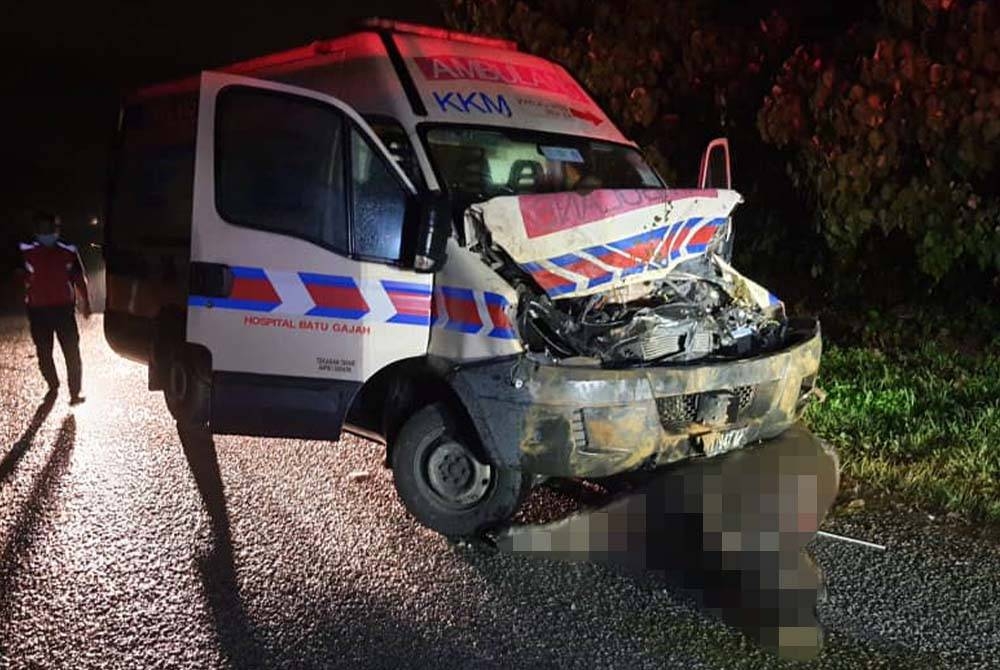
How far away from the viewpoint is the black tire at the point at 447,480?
4.71 metres

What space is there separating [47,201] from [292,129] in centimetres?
2731

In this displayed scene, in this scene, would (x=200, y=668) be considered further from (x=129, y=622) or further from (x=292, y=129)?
(x=292, y=129)

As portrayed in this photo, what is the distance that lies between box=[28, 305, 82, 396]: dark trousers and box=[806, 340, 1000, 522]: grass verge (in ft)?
17.6

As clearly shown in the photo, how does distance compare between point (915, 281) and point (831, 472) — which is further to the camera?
point (915, 281)

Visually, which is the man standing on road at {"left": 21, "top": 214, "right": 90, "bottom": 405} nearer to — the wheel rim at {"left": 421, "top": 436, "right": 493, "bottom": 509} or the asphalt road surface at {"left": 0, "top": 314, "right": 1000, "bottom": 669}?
the asphalt road surface at {"left": 0, "top": 314, "right": 1000, "bottom": 669}

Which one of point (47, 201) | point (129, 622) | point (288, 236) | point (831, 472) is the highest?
point (288, 236)

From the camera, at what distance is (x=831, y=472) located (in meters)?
4.82

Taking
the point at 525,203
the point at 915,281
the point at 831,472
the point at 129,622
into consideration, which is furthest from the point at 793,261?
the point at 129,622

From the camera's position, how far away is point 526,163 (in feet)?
17.9

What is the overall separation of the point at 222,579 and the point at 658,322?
90.1 inches

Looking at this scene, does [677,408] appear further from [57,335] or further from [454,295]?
[57,335]

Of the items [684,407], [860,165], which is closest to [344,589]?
[684,407]

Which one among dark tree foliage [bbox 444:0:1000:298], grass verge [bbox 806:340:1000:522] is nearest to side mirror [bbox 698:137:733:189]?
dark tree foliage [bbox 444:0:1000:298]

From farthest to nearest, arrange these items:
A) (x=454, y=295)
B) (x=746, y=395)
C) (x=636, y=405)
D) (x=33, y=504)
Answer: (x=33, y=504) → (x=746, y=395) → (x=454, y=295) → (x=636, y=405)
